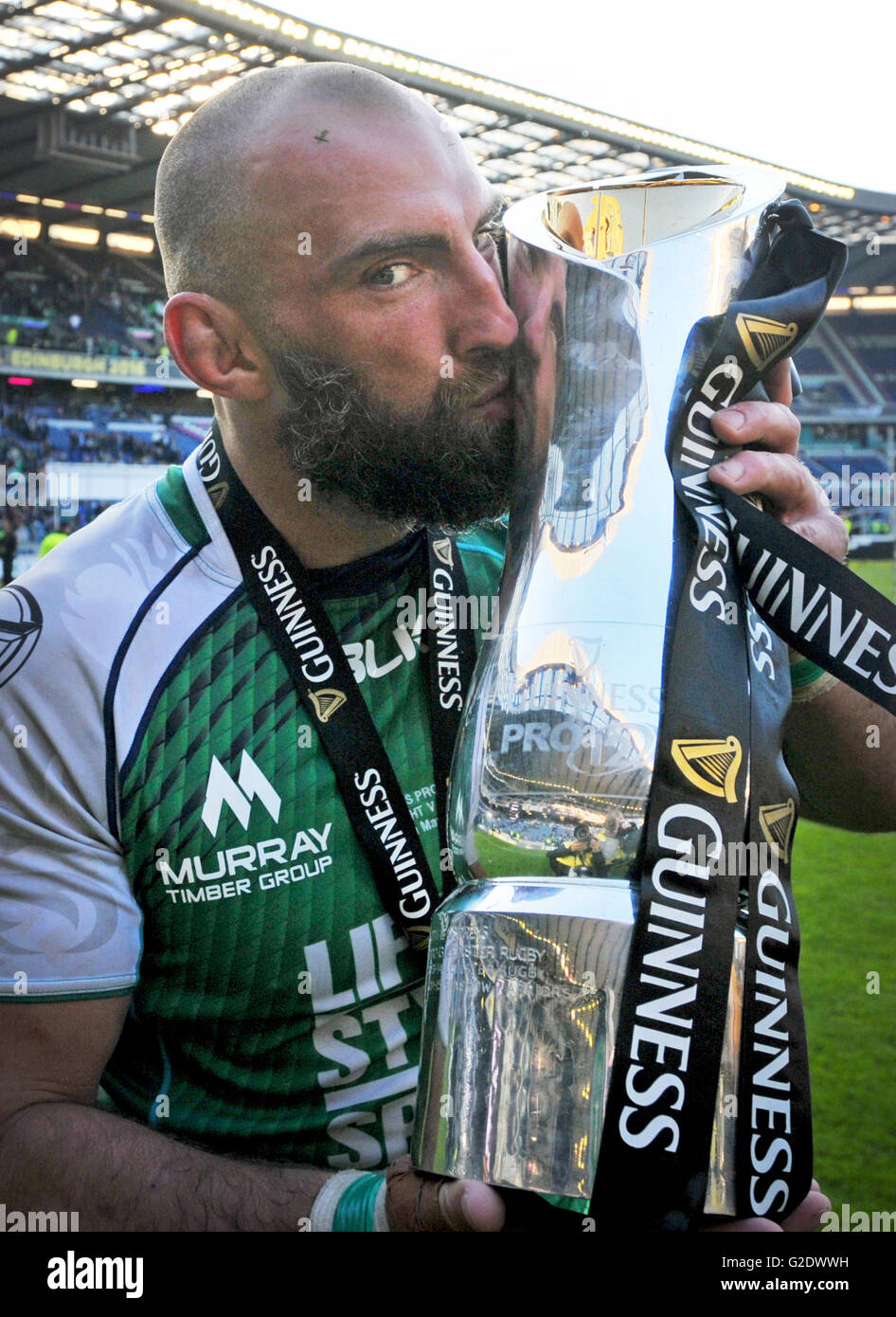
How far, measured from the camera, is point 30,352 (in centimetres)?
1667

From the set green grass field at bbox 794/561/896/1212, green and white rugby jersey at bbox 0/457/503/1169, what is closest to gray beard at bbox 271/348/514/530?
green and white rugby jersey at bbox 0/457/503/1169

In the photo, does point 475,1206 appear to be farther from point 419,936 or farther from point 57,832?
point 57,832

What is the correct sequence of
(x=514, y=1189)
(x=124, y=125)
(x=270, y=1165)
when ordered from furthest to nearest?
(x=124, y=125) → (x=270, y=1165) → (x=514, y=1189)

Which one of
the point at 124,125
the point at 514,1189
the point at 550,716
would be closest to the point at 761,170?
the point at 550,716

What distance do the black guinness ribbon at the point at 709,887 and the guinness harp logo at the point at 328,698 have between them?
449mm

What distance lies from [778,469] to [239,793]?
0.57 m

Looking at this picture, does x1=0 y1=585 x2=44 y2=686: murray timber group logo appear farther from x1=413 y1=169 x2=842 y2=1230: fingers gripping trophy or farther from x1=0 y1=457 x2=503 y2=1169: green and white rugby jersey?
x1=413 y1=169 x2=842 y2=1230: fingers gripping trophy

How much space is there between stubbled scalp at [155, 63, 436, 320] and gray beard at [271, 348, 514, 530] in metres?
0.10

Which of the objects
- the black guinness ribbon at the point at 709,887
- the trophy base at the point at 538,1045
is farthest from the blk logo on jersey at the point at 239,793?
the black guinness ribbon at the point at 709,887

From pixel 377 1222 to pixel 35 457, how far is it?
17.0m

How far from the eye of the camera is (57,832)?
1054 millimetres

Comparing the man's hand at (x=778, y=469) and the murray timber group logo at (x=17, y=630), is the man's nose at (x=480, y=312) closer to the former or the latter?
the man's hand at (x=778, y=469)

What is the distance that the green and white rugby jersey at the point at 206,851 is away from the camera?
3.45 feet
